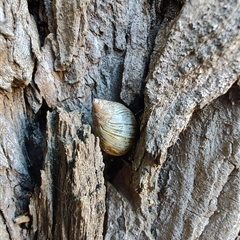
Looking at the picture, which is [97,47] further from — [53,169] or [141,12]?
[53,169]

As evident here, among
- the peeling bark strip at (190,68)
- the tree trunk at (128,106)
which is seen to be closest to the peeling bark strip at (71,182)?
the tree trunk at (128,106)

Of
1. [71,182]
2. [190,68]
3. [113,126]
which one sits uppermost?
[190,68]

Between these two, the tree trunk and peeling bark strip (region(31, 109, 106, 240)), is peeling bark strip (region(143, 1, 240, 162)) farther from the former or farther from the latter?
peeling bark strip (region(31, 109, 106, 240))

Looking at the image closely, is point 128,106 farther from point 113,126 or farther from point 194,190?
point 194,190

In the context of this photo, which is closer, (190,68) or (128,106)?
(190,68)

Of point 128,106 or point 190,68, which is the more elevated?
point 190,68

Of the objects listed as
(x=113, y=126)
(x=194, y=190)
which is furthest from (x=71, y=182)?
(x=194, y=190)
